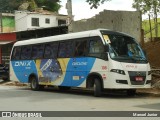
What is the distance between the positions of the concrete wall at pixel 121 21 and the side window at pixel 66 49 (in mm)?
5340

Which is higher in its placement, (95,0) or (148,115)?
(95,0)

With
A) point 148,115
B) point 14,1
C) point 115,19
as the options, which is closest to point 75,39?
point 115,19

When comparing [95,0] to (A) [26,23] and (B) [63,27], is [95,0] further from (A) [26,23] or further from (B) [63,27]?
(A) [26,23]

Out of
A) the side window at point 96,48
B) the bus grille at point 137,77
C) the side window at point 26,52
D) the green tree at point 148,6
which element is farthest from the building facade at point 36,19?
the bus grille at point 137,77

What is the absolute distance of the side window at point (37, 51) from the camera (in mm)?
21594

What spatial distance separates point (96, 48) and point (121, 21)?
718 cm

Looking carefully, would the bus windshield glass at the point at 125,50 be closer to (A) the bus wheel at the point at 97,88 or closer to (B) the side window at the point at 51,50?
(A) the bus wheel at the point at 97,88

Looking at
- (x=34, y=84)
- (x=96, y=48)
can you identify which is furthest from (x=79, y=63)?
(x=34, y=84)

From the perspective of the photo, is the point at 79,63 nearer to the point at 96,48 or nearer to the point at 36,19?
the point at 96,48

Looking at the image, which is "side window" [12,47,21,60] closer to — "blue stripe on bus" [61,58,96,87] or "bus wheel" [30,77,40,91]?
"bus wheel" [30,77,40,91]

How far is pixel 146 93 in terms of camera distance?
1841cm

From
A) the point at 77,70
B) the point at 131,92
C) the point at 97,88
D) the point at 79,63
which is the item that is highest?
the point at 79,63

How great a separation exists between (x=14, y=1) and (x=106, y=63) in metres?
57.4

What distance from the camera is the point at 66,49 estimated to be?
1948 cm
